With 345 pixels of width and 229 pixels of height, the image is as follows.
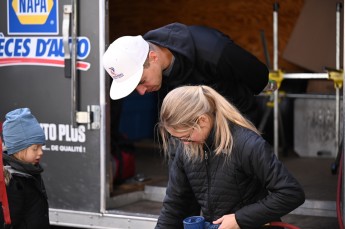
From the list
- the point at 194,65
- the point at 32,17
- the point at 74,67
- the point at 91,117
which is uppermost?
the point at 32,17

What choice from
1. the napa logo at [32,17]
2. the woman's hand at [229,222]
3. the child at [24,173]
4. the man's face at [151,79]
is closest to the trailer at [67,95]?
the napa logo at [32,17]

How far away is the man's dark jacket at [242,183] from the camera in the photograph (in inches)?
121

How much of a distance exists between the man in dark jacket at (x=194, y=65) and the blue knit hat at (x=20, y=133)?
31.6 inches

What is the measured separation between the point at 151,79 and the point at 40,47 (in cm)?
Result: 215

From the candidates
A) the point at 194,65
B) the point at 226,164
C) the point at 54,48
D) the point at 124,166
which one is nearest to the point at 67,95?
the point at 54,48

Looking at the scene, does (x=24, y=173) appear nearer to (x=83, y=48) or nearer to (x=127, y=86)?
(x=127, y=86)

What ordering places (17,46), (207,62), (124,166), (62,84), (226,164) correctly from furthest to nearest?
(124,166)
(17,46)
(62,84)
(207,62)
(226,164)

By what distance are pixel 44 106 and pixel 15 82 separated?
0.30 meters

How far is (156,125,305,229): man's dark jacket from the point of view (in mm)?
3062

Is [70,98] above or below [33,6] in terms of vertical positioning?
below

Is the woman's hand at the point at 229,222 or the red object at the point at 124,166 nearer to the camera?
the woman's hand at the point at 229,222

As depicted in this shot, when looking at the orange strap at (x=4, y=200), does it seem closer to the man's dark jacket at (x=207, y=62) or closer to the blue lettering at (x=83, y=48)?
the man's dark jacket at (x=207, y=62)

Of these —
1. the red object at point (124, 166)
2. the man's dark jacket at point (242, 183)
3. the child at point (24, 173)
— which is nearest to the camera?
the man's dark jacket at point (242, 183)

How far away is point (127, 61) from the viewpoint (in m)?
3.45
